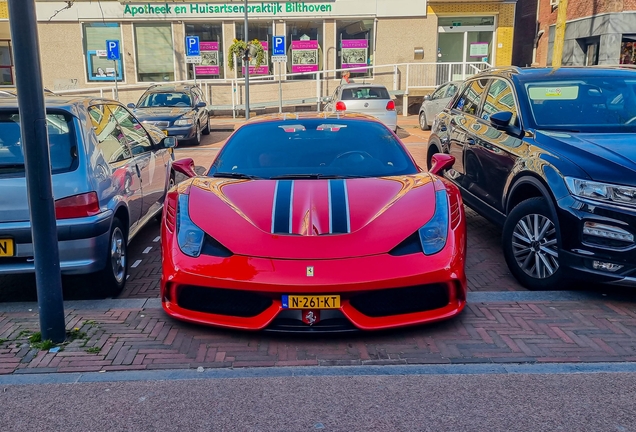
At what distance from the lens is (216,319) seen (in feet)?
13.1

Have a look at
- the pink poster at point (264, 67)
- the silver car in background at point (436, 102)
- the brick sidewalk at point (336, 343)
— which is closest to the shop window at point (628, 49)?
the silver car in background at point (436, 102)

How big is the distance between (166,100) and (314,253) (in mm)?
13772

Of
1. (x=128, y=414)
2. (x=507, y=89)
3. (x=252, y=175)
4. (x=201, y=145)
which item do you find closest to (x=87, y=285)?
(x=252, y=175)

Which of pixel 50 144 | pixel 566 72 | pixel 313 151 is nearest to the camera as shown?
pixel 50 144

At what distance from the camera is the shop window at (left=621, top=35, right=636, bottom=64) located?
21.6m

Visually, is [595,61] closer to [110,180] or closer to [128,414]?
[110,180]

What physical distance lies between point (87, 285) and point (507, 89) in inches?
176

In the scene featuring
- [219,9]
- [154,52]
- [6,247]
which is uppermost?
[219,9]

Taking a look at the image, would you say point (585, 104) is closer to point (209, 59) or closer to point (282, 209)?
point (282, 209)

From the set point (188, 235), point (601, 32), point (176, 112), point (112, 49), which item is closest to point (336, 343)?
point (188, 235)

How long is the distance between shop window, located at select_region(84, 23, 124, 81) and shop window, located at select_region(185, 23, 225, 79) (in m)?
2.74

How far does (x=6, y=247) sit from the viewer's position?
4441 millimetres

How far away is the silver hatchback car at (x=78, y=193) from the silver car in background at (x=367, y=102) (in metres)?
10.8

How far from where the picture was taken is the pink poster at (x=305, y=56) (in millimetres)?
23797
